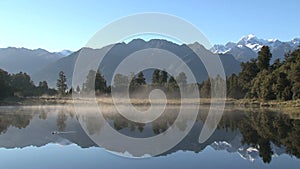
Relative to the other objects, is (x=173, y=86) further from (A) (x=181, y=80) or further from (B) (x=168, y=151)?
(B) (x=168, y=151)

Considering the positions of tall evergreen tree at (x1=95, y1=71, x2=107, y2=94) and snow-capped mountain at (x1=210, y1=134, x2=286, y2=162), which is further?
tall evergreen tree at (x1=95, y1=71, x2=107, y2=94)

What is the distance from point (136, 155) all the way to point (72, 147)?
3655mm

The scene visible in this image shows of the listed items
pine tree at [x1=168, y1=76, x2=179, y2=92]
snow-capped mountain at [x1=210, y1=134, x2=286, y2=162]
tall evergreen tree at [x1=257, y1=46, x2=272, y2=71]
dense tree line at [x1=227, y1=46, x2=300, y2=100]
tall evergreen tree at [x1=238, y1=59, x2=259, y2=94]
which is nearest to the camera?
snow-capped mountain at [x1=210, y1=134, x2=286, y2=162]

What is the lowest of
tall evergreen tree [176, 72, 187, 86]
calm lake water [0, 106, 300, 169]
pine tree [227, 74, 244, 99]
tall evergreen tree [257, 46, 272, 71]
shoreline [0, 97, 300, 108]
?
calm lake water [0, 106, 300, 169]

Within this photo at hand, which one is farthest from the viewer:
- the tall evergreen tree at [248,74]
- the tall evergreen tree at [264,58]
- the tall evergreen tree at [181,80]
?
the tall evergreen tree at [181,80]

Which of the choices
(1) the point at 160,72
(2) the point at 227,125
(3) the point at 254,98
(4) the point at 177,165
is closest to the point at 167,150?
(4) the point at 177,165

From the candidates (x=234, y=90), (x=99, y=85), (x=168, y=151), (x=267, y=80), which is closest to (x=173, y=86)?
(x=234, y=90)

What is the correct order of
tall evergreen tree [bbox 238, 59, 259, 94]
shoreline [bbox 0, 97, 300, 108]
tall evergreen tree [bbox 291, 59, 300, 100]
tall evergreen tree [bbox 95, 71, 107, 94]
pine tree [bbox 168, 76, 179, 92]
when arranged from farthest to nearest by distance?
pine tree [bbox 168, 76, 179, 92]
tall evergreen tree [bbox 238, 59, 259, 94]
tall evergreen tree [bbox 95, 71, 107, 94]
shoreline [bbox 0, 97, 300, 108]
tall evergreen tree [bbox 291, 59, 300, 100]

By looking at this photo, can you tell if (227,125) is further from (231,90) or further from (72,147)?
(231,90)

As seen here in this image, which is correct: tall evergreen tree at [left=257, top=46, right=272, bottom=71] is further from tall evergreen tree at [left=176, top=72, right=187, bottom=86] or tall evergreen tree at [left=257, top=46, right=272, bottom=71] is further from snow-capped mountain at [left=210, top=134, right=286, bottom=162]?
snow-capped mountain at [left=210, top=134, right=286, bottom=162]

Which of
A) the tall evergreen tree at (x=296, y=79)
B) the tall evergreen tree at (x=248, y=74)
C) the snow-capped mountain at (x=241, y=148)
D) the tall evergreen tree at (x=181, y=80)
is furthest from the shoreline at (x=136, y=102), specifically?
the snow-capped mountain at (x=241, y=148)

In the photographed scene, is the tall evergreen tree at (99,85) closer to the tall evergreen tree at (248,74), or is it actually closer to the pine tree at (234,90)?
the pine tree at (234,90)

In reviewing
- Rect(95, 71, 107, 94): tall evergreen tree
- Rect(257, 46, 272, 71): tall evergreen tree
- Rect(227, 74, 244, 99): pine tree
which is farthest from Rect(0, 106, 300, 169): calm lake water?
Rect(227, 74, 244, 99): pine tree

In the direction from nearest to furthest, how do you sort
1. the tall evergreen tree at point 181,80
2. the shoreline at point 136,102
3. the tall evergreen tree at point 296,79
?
the tall evergreen tree at point 296,79 < the shoreline at point 136,102 < the tall evergreen tree at point 181,80
